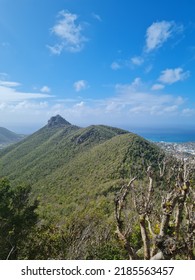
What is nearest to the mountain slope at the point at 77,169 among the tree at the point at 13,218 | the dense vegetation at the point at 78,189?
the dense vegetation at the point at 78,189

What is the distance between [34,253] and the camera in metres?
19.1

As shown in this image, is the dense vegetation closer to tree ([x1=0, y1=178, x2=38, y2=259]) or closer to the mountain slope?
the mountain slope

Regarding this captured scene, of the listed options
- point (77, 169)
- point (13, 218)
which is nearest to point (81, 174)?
point (77, 169)

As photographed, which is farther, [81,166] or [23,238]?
[81,166]

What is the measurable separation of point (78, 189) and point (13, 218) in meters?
46.3

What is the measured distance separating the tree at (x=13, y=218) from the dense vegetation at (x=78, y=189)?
0.66 meters

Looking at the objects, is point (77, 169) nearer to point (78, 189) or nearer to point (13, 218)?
point (78, 189)

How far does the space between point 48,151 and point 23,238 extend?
102 meters

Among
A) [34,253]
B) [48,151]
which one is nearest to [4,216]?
[34,253]

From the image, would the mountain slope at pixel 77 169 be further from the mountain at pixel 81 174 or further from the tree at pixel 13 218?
the tree at pixel 13 218
